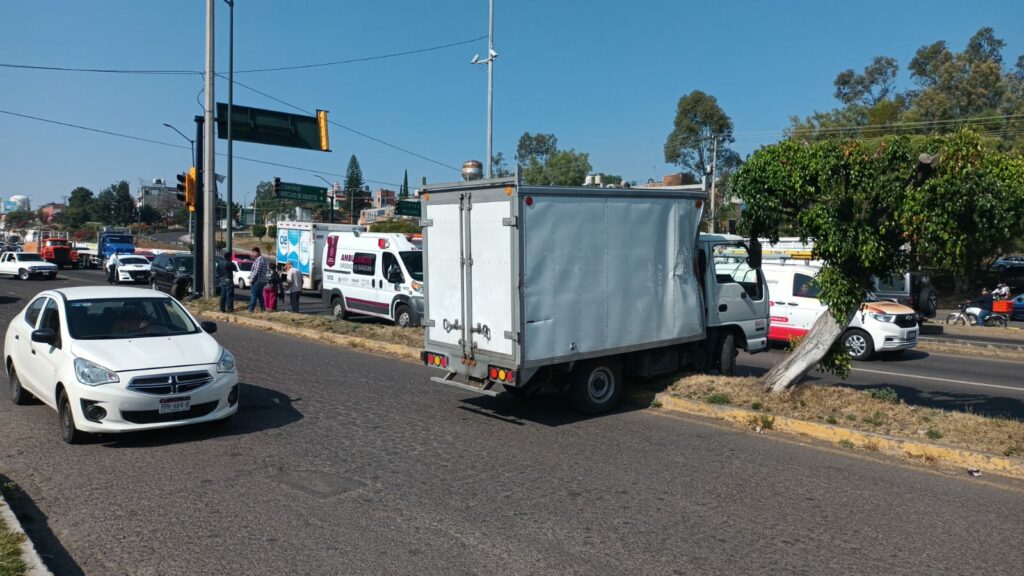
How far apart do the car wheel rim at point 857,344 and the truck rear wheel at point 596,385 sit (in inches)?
357

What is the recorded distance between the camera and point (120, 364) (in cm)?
751

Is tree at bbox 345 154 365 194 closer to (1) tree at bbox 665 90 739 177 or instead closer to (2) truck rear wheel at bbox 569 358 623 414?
(1) tree at bbox 665 90 739 177

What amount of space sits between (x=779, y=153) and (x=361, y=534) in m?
6.22

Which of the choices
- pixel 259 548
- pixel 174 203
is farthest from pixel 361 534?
pixel 174 203

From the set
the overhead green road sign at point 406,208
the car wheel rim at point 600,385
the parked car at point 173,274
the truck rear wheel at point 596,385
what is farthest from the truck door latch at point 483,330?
the overhead green road sign at point 406,208

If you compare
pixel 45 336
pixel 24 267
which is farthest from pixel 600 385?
pixel 24 267

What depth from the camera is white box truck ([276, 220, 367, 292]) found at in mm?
29859

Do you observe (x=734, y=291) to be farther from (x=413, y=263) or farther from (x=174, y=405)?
(x=413, y=263)

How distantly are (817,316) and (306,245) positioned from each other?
20.3 meters

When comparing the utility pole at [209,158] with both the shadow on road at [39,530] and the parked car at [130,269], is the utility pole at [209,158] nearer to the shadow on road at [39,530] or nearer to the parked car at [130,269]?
the parked car at [130,269]

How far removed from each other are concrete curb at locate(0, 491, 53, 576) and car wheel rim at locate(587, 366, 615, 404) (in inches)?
231

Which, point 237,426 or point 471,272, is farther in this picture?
point 471,272

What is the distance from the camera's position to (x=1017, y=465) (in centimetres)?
695

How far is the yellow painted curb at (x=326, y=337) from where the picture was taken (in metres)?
14.0
